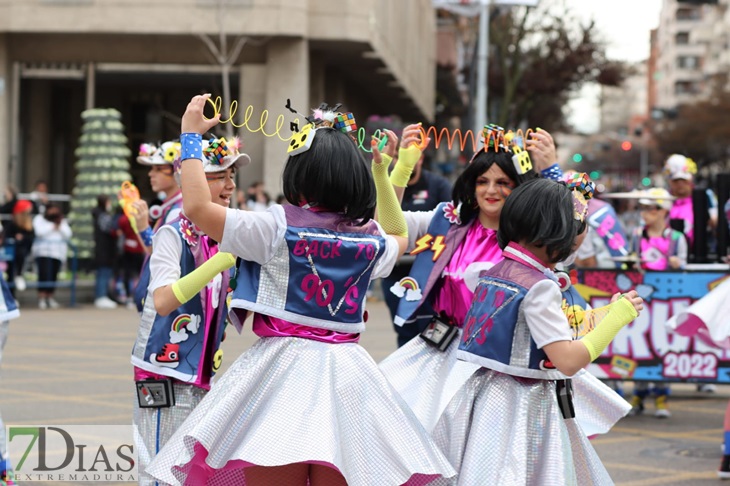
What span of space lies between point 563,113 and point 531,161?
47.1 m

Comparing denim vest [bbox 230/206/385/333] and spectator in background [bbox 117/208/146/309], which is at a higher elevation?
denim vest [bbox 230/206/385/333]

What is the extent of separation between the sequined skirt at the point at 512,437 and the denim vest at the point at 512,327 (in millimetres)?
82

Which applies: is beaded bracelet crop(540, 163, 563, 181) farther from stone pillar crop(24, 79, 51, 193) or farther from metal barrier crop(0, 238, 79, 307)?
stone pillar crop(24, 79, 51, 193)

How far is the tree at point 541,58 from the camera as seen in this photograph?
132ft

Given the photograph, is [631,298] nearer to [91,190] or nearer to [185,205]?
[185,205]

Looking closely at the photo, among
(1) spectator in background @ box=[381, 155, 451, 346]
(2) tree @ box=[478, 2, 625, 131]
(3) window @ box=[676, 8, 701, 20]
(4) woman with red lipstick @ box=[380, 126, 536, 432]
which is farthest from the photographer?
(3) window @ box=[676, 8, 701, 20]

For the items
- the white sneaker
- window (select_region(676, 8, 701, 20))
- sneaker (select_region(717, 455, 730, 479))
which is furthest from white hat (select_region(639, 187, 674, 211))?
window (select_region(676, 8, 701, 20))

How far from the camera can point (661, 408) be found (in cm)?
1038

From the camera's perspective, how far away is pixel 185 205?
13.7 feet

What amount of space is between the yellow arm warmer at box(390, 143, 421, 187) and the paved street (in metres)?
2.78

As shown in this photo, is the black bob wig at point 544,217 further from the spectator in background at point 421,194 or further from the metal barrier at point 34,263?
the metal barrier at point 34,263

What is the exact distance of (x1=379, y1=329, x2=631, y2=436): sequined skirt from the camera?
17.1ft

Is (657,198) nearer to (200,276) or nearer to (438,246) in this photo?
(438,246)

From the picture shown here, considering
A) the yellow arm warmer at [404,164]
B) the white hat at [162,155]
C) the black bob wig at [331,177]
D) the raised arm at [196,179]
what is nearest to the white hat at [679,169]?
the white hat at [162,155]
